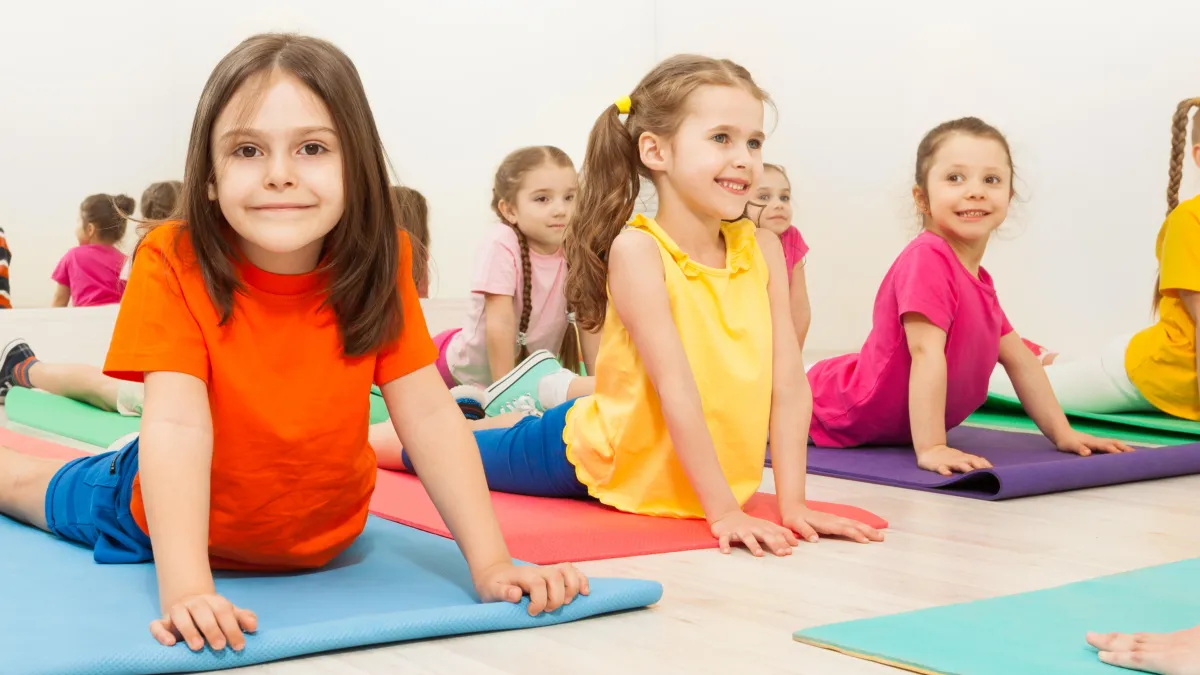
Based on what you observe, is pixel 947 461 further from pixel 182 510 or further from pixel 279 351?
pixel 182 510

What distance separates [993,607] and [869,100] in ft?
13.8

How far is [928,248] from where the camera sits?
8.59ft

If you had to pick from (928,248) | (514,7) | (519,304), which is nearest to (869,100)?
(514,7)

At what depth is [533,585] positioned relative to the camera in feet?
4.45

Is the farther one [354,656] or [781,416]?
[781,416]

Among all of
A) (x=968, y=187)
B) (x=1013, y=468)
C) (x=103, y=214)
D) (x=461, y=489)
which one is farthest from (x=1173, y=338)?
(x=103, y=214)

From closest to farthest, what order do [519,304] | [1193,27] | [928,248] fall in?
[928,248] < [519,304] < [1193,27]

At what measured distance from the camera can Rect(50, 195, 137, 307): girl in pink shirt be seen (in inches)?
188

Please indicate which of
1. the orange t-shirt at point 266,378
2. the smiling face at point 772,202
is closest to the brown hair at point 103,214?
the smiling face at point 772,202

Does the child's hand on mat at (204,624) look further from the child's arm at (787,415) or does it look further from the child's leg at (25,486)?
the child's arm at (787,415)

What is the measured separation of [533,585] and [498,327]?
82.5 inches

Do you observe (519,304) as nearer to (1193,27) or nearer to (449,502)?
(449,502)

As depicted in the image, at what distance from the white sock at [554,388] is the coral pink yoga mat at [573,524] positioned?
2.02ft

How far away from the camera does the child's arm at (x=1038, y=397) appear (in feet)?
8.65
